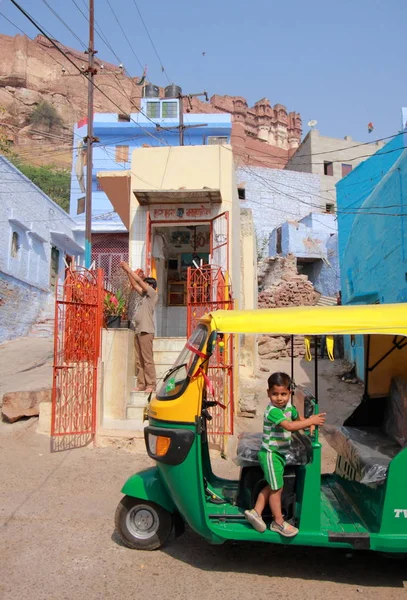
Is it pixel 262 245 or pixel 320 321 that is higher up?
pixel 262 245

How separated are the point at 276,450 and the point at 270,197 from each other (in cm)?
2998

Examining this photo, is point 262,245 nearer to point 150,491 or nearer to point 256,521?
point 150,491

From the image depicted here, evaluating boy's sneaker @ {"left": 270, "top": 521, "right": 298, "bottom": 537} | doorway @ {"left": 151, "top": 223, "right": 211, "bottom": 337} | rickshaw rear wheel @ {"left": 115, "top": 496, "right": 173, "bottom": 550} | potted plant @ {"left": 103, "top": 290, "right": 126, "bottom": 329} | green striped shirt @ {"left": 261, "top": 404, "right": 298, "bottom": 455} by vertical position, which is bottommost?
rickshaw rear wheel @ {"left": 115, "top": 496, "right": 173, "bottom": 550}

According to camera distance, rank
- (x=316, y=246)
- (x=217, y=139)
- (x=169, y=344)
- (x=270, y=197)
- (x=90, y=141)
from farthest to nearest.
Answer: (x=270, y=197), (x=217, y=139), (x=316, y=246), (x=90, y=141), (x=169, y=344)

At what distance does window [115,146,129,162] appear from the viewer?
28.3 meters

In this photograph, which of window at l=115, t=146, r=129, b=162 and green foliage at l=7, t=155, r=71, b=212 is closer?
window at l=115, t=146, r=129, b=162

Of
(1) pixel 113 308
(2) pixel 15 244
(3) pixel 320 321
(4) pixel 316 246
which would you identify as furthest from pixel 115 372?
(4) pixel 316 246

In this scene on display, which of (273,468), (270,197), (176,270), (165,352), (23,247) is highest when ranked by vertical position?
(270,197)

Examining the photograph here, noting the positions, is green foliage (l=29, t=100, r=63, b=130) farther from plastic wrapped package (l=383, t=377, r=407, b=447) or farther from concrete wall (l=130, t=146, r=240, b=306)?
plastic wrapped package (l=383, t=377, r=407, b=447)

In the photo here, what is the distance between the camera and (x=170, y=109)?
31125 millimetres

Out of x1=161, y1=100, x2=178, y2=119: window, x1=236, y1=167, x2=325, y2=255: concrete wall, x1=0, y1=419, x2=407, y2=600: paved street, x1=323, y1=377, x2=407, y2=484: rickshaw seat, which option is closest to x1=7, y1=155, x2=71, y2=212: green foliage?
x1=161, y1=100, x2=178, y2=119: window

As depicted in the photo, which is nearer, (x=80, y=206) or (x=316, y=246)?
(x=316, y=246)

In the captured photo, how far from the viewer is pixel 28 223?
1864 centimetres

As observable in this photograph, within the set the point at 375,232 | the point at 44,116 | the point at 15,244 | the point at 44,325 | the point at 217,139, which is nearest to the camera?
the point at 375,232
